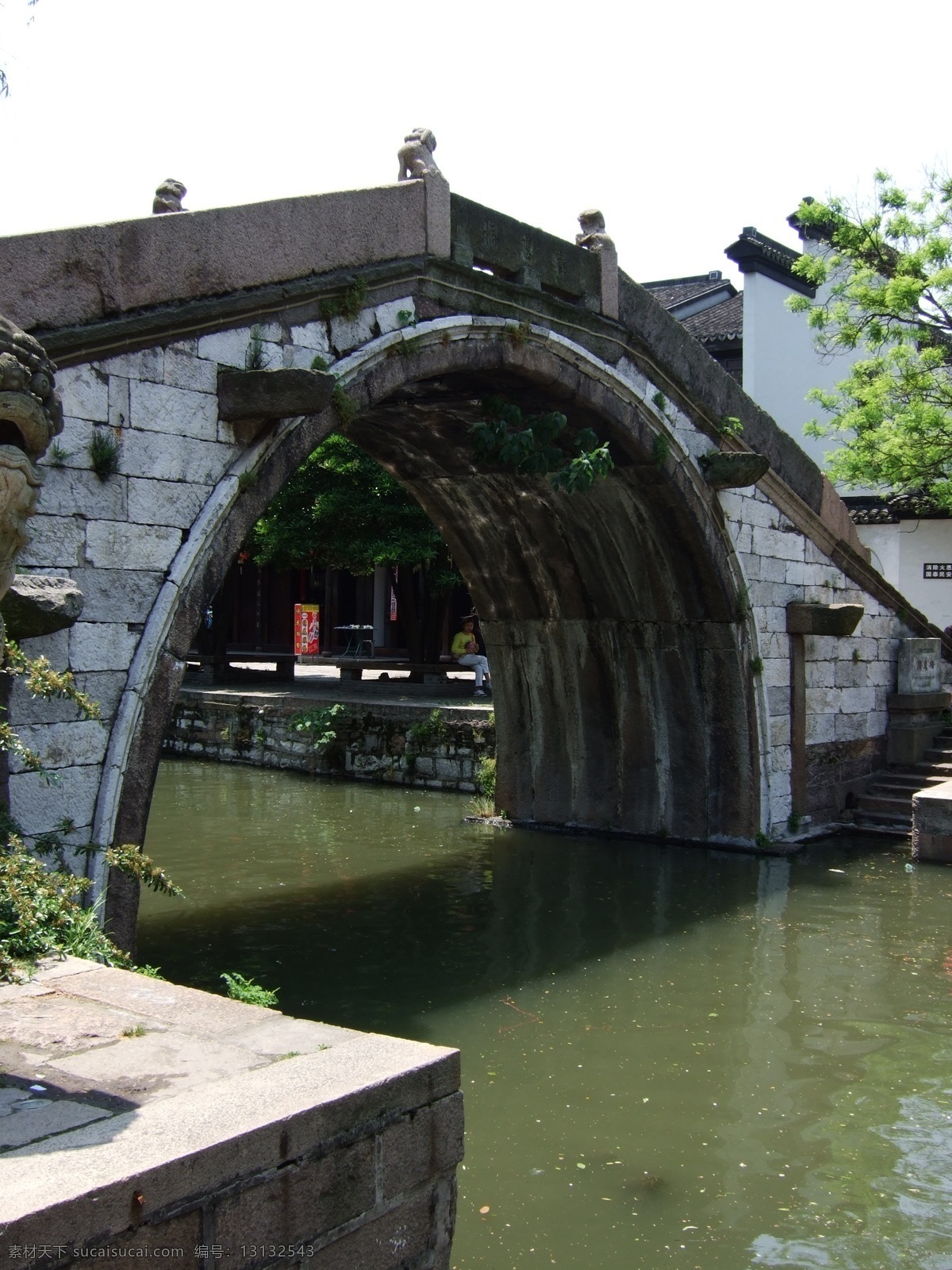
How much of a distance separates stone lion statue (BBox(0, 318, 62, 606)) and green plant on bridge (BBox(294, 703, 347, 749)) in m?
12.2

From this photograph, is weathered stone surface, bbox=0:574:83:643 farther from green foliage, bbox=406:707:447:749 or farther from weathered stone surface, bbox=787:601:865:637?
green foliage, bbox=406:707:447:749

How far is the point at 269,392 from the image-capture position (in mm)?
6207

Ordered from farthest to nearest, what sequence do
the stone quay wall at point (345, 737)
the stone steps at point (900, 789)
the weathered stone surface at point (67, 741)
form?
the stone quay wall at point (345, 737) → the stone steps at point (900, 789) → the weathered stone surface at point (67, 741)

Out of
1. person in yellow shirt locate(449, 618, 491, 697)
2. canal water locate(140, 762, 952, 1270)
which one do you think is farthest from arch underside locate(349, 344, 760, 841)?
person in yellow shirt locate(449, 618, 491, 697)

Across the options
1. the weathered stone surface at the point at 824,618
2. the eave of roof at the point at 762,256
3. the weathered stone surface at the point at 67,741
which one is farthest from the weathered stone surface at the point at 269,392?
the eave of roof at the point at 762,256

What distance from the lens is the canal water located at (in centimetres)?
441

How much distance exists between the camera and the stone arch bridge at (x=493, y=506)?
225 inches

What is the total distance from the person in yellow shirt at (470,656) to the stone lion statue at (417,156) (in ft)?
30.0

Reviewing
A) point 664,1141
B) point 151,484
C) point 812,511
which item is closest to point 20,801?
point 151,484

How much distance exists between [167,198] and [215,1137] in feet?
17.2

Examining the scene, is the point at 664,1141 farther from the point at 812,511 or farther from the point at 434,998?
the point at 812,511

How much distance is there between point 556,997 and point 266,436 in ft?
10.4

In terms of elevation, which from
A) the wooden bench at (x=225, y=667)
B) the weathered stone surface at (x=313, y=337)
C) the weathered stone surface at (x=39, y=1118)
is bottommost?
the weathered stone surface at (x=39, y=1118)

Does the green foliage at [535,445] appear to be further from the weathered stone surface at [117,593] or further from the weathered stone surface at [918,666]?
the weathered stone surface at [918,666]
